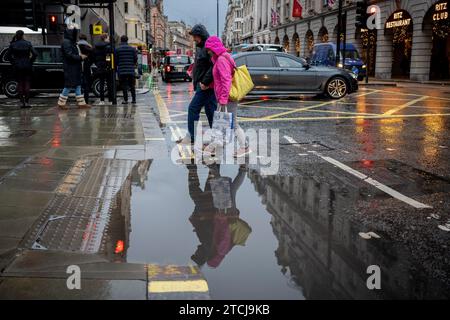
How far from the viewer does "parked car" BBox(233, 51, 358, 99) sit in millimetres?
15125

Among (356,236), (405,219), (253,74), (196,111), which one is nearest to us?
(356,236)

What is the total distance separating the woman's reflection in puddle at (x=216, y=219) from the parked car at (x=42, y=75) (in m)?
11.7

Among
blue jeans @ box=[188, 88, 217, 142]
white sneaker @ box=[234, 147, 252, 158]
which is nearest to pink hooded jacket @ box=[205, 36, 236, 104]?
blue jeans @ box=[188, 88, 217, 142]

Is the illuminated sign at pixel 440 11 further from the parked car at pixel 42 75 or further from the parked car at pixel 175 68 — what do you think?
the parked car at pixel 42 75

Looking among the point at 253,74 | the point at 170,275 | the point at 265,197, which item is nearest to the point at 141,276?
the point at 170,275

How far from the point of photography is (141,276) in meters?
3.10

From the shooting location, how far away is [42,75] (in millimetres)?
16109

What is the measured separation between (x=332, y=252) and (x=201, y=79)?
14.5 ft

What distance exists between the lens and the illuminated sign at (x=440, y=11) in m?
28.8

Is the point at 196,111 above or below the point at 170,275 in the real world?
above

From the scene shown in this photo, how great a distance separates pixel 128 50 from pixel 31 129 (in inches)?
211

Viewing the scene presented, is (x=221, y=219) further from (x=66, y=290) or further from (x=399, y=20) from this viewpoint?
(x=399, y=20)

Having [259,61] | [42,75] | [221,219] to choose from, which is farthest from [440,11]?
[221,219]

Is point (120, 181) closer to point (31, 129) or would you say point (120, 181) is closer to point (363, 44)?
point (31, 129)
